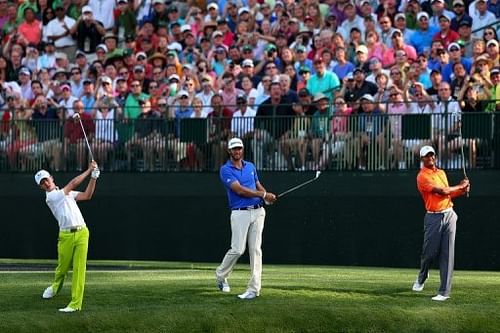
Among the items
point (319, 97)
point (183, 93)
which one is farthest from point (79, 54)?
point (319, 97)

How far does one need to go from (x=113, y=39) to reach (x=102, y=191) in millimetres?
3735

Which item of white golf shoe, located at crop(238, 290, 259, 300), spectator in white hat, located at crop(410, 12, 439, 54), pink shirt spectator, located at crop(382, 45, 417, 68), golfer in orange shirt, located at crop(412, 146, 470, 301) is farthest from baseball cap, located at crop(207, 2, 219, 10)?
white golf shoe, located at crop(238, 290, 259, 300)

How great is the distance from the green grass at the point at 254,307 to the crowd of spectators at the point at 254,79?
6.18 metres

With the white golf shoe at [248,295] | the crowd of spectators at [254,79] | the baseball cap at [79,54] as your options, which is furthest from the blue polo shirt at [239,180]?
the baseball cap at [79,54]

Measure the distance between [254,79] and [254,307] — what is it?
11.7 m

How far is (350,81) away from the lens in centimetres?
2762

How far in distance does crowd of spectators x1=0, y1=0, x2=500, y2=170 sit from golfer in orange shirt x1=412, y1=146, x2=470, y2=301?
24.0 ft

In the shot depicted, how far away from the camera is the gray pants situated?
62.4ft

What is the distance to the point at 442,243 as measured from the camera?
62.8 feet

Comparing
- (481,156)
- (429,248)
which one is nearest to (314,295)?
(429,248)

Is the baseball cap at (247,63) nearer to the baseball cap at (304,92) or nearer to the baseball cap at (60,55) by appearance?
the baseball cap at (304,92)

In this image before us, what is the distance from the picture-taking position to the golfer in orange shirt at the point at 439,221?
62.5 ft

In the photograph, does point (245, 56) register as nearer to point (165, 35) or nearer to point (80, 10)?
point (165, 35)

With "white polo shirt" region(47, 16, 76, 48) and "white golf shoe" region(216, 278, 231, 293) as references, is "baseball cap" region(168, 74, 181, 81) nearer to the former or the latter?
"white polo shirt" region(47, 16, 76, 48)
